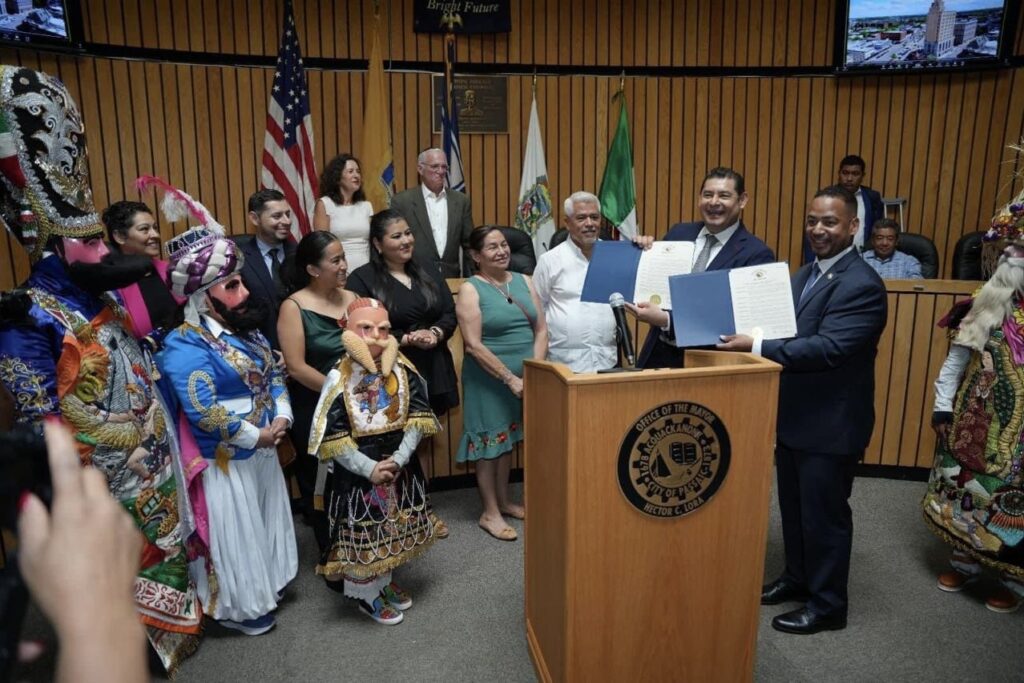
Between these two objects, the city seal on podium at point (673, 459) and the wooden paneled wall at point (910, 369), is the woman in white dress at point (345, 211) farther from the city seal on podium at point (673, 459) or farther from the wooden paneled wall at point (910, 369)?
the wooden paneled wall at point (910, 369)

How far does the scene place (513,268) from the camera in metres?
4.74

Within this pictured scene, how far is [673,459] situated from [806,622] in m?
1.31

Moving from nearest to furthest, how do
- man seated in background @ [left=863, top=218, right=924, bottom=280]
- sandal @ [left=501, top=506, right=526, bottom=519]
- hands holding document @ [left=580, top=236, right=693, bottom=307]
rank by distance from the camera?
1. hands holding document @ [left=580, top=236, right=693, bottom=307]
2. sandal @ [left=501, top=506, right=526, bottom=519]
3. man seated in background @ [left=863, top=218, right=924, bottom=280]

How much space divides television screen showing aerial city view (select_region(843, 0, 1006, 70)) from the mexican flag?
2169 millimetres

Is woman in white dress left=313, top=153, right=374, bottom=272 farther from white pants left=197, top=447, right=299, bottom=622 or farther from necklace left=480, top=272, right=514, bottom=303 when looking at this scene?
white pants left=197, top=447, right=299, bottom=622

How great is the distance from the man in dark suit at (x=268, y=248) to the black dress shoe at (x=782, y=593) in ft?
8.04

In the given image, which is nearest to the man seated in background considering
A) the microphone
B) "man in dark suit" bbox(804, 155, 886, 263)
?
"man in dark suit" bbox(804, 155, 886, 263)

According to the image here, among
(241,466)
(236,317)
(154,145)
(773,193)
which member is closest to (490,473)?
(241,466)

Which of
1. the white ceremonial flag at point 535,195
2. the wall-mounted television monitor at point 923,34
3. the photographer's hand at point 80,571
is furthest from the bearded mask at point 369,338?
the wall-mounted television monitor at point 923,34

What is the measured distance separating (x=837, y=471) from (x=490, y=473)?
1.69m

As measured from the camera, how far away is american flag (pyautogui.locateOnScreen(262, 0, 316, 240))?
446 cm

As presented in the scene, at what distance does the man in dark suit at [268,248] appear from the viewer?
330 cm

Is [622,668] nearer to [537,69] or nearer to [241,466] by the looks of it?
[241,466]

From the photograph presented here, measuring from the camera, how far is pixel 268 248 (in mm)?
3453
